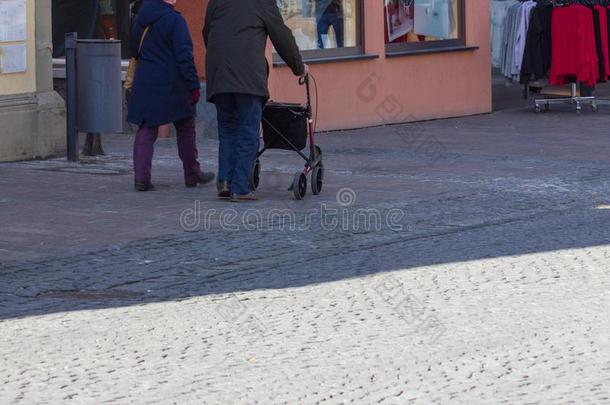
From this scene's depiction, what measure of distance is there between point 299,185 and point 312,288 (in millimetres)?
3455

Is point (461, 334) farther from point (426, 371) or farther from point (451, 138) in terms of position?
point (451, 138)

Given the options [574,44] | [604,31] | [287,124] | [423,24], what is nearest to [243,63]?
[287,124]

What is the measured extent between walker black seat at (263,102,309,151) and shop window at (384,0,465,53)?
730cm

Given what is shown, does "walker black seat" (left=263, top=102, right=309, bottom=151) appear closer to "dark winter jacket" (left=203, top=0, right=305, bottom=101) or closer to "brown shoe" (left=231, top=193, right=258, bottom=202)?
"dark winter jacket" (left=203, top=0, right=305, bottom=101)

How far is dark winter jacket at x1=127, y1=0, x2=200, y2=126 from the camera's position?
11.8m

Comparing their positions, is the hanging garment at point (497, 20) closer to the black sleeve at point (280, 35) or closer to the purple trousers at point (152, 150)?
the purple trousers at point (152, 150)

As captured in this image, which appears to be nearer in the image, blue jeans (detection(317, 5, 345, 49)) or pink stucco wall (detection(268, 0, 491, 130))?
pink stucco wall (detection(268, 0, 491, 130))

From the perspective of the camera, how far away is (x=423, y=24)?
1938 centimetres

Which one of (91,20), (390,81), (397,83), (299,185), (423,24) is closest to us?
(299,185)

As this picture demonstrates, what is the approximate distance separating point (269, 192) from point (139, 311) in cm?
463

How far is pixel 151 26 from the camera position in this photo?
11.8 m

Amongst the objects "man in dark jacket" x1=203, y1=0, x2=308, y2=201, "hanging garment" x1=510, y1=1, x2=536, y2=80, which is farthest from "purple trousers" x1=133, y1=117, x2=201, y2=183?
"hanging garment" x1=510, y1=1, x2=536, y2=80

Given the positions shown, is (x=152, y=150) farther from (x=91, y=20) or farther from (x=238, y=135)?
(x=91, y=20)

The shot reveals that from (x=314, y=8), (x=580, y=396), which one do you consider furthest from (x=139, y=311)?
(x=314, y=8)
